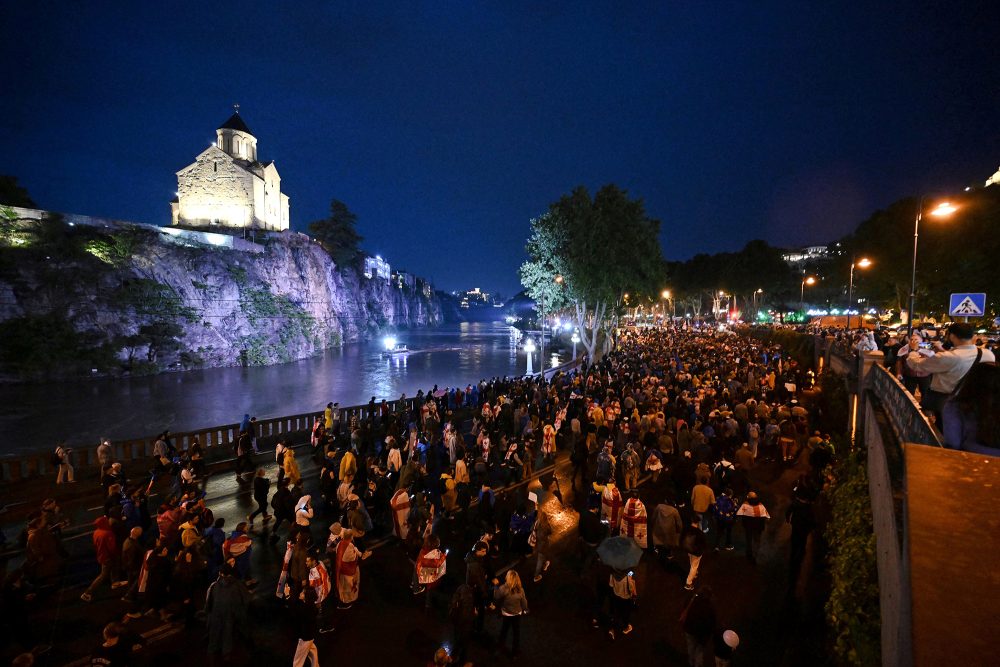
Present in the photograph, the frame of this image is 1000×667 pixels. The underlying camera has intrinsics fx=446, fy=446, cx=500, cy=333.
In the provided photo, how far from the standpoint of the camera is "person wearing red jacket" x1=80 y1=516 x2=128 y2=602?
278 inches

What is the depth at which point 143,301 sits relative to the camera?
46.7m

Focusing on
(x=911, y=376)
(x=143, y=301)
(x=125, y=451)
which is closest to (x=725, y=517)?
(x=911, y=376)

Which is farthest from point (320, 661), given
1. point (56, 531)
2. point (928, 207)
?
point (928, 207)

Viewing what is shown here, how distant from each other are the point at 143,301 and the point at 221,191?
2770 cm

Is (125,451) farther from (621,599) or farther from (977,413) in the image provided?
(977,413)

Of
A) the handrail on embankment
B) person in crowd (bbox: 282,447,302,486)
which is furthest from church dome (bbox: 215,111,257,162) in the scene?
person in crowd (bbox: 282,447,302,486)

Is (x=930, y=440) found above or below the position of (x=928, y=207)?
below

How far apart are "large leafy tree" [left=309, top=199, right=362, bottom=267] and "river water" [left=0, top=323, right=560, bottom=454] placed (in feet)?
121

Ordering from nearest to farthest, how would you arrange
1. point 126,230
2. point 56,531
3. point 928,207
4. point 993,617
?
point 993,617 → point 56,531 → point 928,207 → point 126,230

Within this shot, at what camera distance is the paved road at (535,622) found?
19.0 feet

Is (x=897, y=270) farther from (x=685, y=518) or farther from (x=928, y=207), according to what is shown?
(x=685, y=518)

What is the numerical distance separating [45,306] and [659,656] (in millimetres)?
55670

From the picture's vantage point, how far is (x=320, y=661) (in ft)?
18.7

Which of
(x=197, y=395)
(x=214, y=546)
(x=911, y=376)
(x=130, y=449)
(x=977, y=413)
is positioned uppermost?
(x=977, y=413)
